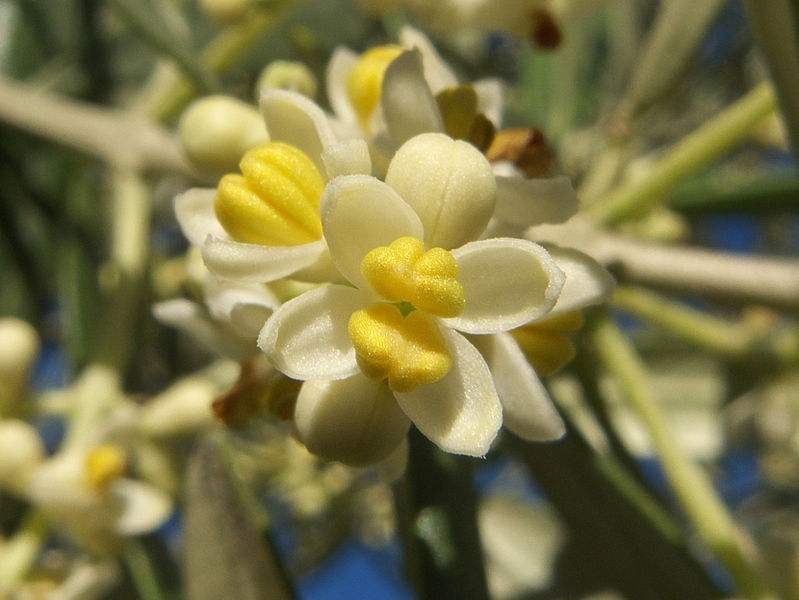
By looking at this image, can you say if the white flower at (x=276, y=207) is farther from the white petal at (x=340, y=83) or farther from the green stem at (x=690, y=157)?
the green stem at (x=690, y=157)

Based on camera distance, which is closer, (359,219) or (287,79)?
(359,219)

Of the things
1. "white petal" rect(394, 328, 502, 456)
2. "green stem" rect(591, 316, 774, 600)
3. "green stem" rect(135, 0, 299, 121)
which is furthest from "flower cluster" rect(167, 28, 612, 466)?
"green stem" rect(135, 0, 299, 121)

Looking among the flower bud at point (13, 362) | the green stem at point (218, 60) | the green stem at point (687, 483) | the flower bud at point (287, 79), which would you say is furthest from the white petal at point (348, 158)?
the green stem at point (218, 60)

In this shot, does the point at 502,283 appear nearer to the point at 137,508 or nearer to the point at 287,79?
the point at 287,79

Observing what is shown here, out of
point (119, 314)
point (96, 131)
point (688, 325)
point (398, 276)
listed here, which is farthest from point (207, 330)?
point (688, 325)

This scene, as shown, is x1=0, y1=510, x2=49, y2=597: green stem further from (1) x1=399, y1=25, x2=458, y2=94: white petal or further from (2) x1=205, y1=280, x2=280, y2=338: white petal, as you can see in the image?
(1) x1=399, y1=25, x2=458, y2=94: white petal

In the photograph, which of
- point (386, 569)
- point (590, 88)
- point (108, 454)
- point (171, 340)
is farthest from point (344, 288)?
point (386, 569)
